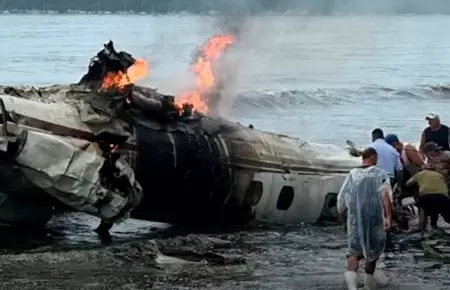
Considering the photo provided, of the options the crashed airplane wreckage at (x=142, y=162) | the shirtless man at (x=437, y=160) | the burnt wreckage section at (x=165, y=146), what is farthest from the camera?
the shirtless man at (x=437, y=160)

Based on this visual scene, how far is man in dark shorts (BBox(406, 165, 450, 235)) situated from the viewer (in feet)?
46.1

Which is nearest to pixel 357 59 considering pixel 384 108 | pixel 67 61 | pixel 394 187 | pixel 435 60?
pixel 435 60

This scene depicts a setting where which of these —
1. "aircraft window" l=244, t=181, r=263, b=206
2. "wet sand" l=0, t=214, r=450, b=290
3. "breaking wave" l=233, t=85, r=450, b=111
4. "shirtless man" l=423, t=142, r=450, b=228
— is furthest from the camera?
"breaking wave" l=233, t=85, r=450, b=111

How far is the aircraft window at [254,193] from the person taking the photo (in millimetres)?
15188

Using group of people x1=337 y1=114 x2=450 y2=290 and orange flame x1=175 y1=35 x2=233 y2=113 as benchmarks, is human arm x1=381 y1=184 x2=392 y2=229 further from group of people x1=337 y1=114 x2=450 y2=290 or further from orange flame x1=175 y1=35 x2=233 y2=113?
orange flame x1=175 y1=35 x2=233 y2=113

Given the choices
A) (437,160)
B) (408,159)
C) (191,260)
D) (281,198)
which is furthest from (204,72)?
(191,260)

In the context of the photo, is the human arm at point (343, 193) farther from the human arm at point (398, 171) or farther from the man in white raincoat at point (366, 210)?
the human arm at point (398, 171)

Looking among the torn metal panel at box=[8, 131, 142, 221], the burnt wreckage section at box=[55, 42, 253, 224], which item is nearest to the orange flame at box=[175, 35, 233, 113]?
the burnt wreckage section at box=[55, 42, 253, 224]

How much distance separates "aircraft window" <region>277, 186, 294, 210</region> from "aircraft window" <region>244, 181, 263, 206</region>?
426mm

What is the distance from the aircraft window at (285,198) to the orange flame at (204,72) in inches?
74.6

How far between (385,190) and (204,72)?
6.54 meters

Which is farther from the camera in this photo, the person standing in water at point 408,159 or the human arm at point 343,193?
the person standing in water at point 408,159

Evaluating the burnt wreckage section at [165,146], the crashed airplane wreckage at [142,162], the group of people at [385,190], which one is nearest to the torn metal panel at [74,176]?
the crashed airplane wreckage at [142,162]

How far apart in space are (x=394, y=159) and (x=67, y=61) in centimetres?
5575
